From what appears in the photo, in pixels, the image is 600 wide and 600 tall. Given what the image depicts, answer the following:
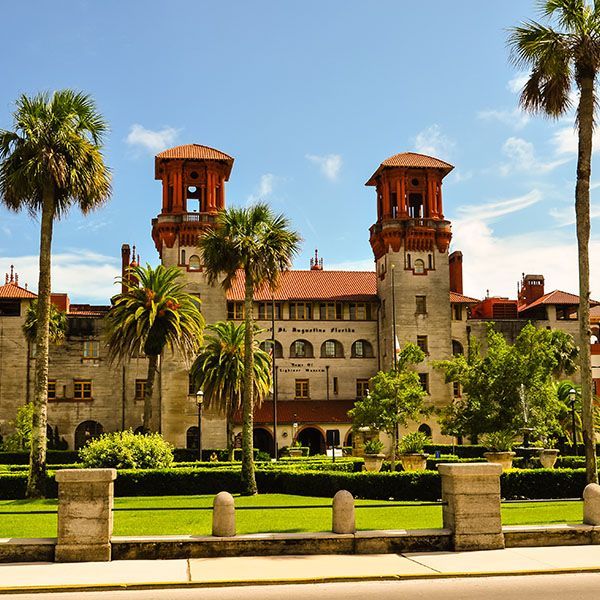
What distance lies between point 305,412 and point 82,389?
17852mm

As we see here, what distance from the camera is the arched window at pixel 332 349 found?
66938 millimetres

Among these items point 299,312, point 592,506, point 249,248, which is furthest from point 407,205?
point 592,506

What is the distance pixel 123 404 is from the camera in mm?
63406

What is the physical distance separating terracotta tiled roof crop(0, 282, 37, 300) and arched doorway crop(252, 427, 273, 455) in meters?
20.7

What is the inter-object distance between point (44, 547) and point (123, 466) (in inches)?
755

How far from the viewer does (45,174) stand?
100.0 ft

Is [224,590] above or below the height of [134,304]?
below

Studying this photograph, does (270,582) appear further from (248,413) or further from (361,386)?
(361,386)

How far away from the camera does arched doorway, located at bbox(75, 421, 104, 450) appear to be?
63188mm

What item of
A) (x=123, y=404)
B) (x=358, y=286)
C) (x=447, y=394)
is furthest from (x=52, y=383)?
(x=447, y=394)

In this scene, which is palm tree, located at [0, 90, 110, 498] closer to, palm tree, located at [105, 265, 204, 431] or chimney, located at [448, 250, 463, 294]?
palm tree, located at [105, 265, 204, 431]

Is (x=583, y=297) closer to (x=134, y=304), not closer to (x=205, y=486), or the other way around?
(x=205, y=486)

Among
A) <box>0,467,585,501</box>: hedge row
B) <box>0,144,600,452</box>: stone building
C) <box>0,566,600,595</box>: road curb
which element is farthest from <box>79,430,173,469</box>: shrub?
<box>0,144,600,452</box>: stone building

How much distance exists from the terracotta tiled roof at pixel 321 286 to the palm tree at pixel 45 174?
33702 mm
